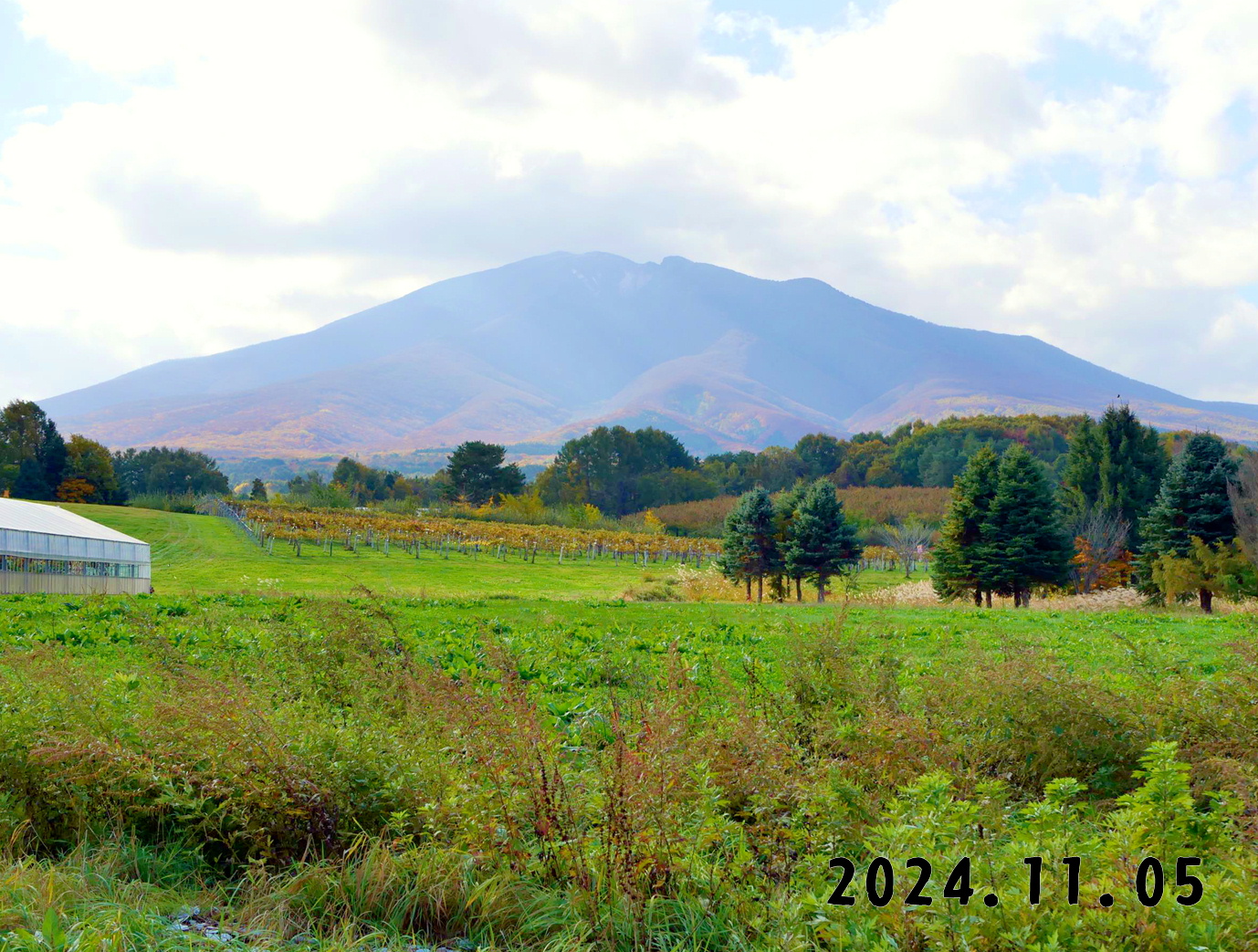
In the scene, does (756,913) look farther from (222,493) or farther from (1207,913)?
(222,493)

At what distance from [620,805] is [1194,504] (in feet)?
95.7

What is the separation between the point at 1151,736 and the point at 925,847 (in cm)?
321

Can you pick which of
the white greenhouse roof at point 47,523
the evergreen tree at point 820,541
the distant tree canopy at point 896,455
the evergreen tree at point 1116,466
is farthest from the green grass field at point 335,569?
the distant tree canopy at point 896,455

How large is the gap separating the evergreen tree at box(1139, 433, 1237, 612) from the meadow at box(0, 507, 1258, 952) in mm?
23779

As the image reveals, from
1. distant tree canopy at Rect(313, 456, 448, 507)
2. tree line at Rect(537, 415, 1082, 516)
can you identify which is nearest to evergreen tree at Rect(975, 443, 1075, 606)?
tree line at Rect(537, 415, 1082, 516)

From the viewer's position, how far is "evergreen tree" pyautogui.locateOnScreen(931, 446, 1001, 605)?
32.1m

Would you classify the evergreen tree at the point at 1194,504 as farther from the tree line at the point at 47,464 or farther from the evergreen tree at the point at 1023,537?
the tree line at the point at 47,464

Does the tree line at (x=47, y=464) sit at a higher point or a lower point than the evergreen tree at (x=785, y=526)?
higher

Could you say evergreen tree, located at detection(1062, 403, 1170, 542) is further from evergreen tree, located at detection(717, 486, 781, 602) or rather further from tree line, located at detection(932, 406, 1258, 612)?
evergreen tree, located at detection(717, 486, 781, 602)

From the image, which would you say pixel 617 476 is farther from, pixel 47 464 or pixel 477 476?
pixel 47 464

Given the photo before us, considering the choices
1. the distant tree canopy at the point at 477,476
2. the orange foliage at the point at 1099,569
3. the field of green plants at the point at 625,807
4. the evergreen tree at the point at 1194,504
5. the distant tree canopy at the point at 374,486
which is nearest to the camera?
the field of green plants at the point at 625,807

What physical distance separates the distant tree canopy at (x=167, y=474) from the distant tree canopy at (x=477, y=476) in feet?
99.3

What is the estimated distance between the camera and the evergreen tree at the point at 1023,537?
102 ft

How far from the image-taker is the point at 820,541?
114 ft
